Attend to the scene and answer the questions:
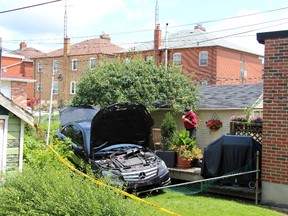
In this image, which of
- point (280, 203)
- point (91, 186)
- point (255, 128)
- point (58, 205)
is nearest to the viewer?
point (58, 205)

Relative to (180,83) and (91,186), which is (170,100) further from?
(91,186)

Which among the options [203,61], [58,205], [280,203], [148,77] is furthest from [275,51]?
[203,61]

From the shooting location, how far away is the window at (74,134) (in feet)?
34.9

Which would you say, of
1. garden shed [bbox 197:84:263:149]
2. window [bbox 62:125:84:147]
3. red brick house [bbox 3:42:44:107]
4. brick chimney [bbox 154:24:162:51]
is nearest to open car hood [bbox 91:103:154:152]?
window [bbox 62:125:84:147]

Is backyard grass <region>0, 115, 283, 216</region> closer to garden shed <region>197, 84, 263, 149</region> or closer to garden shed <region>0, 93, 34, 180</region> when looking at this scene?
garden shed <region>0, 93, 34, 180</region>

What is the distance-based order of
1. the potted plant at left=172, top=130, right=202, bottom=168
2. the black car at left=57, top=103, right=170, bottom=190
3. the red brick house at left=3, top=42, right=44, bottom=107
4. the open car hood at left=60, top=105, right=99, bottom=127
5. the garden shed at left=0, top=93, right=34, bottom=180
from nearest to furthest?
the garden shed at left=0, top=93, right=34, bottom=180 < the black car at left=57, top=103, right=170, bottom=190 < the potted plant at left=172, top=130, right=202, bottom=168 < the open car hood at left=60, top=105, right=99, bottom=127 < the red brick house at left=3, top=42, right=44, bottom=107

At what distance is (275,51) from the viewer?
8.84 m

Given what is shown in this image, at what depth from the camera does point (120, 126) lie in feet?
34.2

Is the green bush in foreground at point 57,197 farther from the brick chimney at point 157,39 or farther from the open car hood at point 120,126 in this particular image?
the brick chimney at point 157,39

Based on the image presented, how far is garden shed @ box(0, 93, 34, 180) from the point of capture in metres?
→ 7.52

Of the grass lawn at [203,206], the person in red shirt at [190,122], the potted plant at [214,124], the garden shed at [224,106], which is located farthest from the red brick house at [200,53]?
the grass lawn at [203,206]

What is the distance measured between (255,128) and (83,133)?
4933mm

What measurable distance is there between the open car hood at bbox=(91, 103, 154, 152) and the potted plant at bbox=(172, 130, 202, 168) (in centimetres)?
111

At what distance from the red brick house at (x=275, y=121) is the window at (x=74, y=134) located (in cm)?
456
